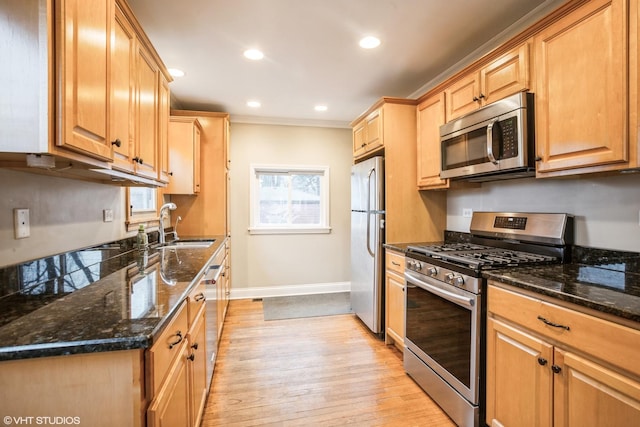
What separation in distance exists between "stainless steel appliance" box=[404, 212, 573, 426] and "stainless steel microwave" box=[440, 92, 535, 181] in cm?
40

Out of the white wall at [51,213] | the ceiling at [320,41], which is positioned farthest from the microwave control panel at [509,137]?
the white wall at [51,213]

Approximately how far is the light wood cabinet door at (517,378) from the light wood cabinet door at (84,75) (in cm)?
202

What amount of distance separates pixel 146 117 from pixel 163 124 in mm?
324

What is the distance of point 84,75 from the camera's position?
109cm

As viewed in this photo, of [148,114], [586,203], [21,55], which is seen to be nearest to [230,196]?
[148,114]

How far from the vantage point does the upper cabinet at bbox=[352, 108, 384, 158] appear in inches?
115

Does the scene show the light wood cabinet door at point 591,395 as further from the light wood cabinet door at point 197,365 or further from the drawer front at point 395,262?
the light wood cabinet door at point 197,365

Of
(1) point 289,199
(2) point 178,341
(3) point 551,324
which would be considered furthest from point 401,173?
(2) point 178,341

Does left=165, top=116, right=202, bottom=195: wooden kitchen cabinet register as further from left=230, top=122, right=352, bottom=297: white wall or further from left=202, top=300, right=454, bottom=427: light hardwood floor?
left=202, top=300, right=454, bottom=427: light hardwood floor

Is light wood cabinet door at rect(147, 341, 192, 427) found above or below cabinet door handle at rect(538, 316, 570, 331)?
below

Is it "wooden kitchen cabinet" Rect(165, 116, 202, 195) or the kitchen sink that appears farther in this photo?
"wooden kitchen cabinet" Rect(165, 116, 202, 195)

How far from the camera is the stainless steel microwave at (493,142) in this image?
5.74 feet

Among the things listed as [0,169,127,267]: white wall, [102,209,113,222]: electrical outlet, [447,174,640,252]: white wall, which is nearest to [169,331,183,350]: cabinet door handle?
[0,169,127,267]: white wall

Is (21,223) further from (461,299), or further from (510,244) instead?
(510,244)
